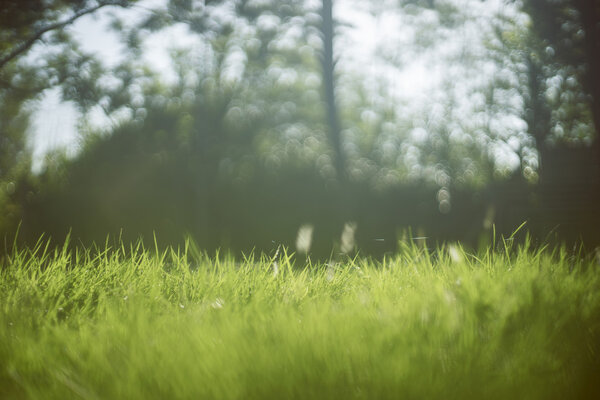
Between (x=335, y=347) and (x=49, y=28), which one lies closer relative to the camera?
(x=335, y=347)

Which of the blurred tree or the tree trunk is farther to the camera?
the tree trunk

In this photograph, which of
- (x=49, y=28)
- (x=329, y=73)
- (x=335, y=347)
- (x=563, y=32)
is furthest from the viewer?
(x=563, y=32)

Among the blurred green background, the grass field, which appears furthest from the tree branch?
the grass field

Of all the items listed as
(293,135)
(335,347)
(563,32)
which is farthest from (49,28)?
(563,32)

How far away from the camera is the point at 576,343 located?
2234 millimetres

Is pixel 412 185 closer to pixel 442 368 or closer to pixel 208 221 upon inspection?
pixel 208 221

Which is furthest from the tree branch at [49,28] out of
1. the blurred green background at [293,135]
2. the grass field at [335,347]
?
the grass field at [335,347]

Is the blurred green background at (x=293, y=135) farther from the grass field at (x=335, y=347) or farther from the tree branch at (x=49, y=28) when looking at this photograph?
the grass field at (x=335, y=347)

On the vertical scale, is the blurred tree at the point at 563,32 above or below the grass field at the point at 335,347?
above

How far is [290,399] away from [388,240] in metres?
9.67

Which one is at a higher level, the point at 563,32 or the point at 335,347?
the point at 563,32

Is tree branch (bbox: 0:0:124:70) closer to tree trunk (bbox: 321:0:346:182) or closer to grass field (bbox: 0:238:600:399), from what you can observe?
tree trunk (bbox: 321:0:346:182)

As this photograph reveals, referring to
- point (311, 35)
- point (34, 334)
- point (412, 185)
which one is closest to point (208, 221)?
point (412, 185)

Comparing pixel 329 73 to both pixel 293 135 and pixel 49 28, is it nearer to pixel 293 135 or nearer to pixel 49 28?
pixel 293 135
